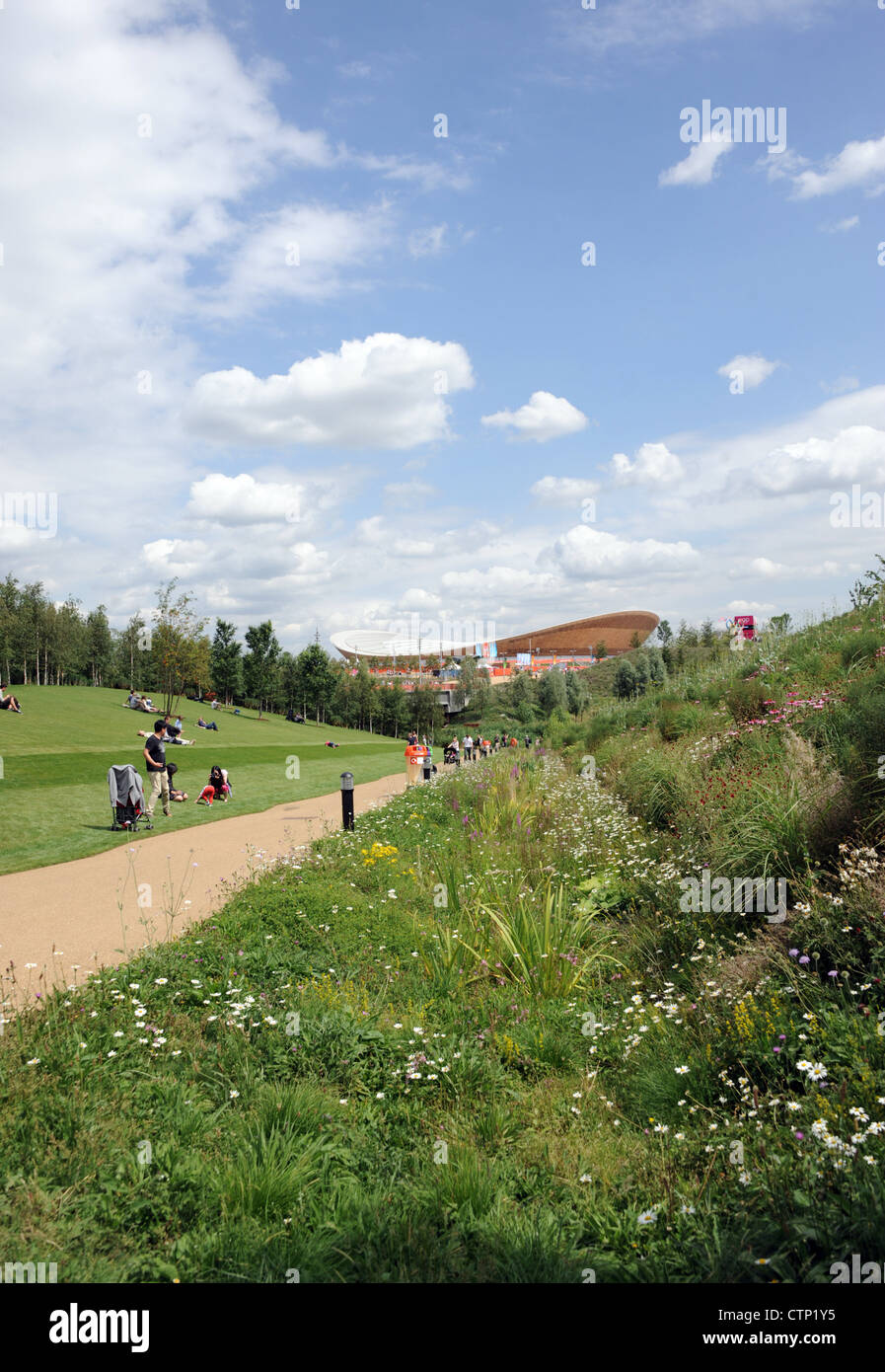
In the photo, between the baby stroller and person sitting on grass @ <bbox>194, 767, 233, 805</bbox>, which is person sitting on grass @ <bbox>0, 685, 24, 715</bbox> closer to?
person sitting on grass @ <bbox>194, 767, 233, 805</bbox>

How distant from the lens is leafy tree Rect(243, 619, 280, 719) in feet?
248

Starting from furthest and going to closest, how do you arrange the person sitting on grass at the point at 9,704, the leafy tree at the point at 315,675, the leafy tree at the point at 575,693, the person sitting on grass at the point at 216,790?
1. the leafy tree at the point at 315,675
2. the leafy tree at the point at 575,693
3. the person sitting on grass at the point at 9,704
4. the person sitting on grass at the point at 216,790

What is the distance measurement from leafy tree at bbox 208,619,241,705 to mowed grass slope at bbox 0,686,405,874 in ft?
67.3

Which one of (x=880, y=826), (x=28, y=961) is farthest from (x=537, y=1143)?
(x=28, y=961)

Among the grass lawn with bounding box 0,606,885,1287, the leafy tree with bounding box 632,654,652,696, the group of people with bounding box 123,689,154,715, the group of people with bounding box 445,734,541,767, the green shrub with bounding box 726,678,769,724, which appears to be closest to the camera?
the grass lawn with bounding box 0,606,885,1287

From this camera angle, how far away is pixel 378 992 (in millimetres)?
5254

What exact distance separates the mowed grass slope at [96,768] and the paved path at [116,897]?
0.95 m

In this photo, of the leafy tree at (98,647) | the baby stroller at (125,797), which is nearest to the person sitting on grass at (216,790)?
the baby stroller at (125,797)

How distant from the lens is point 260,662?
3081 inches

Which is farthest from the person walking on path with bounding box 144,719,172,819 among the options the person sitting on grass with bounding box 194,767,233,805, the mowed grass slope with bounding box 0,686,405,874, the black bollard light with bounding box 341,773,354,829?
the black bollard light with bounding box 341,773,354,829

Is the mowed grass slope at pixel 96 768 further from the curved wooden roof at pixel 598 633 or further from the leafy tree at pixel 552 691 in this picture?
the curved wooden roof at pixel 598 633

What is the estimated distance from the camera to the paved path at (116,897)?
20.0ft

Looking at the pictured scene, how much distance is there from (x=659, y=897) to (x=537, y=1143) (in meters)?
3.19

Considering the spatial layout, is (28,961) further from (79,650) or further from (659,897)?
(79,650)
